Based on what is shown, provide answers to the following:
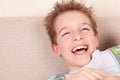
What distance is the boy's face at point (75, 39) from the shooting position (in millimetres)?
1158

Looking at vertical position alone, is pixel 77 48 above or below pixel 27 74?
above

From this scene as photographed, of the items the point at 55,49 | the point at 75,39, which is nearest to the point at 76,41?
the point at 75,39

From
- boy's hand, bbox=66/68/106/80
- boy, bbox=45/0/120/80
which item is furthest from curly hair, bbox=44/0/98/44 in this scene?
boy's hand, bbox=66/68/106/80

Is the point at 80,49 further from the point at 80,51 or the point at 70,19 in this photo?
the point at 70,19

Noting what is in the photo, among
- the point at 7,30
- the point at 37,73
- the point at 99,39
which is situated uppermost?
the point at 7,30

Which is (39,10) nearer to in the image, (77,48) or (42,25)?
(42,25)

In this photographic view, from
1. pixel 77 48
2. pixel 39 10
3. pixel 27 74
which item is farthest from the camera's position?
pixel 39 10

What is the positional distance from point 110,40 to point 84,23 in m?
0.21

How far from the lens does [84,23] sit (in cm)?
122

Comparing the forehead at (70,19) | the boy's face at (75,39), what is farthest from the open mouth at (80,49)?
the forehead at (70,19)

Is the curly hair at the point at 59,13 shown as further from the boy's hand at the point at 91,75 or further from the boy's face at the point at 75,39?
the boy's hand at the point at 91,75

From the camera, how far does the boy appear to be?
1136 mm

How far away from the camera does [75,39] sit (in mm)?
1161

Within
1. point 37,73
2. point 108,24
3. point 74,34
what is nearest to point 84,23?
point 74,34
